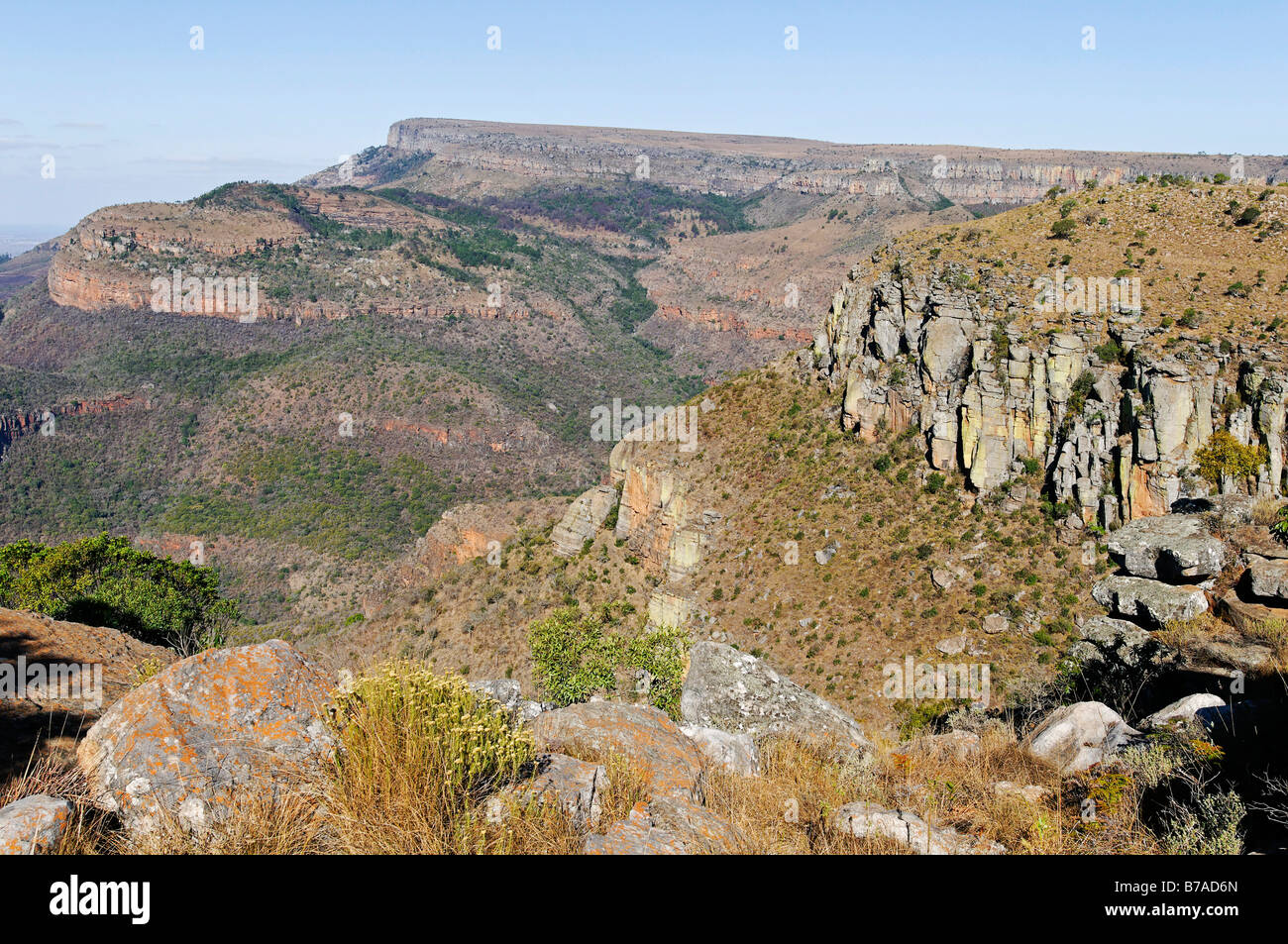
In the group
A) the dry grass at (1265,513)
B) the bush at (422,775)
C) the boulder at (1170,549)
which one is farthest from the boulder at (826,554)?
the bush at (422,775)

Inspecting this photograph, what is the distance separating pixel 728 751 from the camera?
770 centimetres

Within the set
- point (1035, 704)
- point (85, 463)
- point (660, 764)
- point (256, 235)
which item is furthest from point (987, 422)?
Answer: point (256, 235)

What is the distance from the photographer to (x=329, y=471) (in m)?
76.5

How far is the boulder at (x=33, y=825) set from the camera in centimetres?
401

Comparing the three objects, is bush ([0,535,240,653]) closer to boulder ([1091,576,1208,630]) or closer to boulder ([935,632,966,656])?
boulder ([935,632,966,656])

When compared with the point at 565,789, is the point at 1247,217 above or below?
above

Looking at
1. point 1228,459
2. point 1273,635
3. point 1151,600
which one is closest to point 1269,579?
point 1273,635

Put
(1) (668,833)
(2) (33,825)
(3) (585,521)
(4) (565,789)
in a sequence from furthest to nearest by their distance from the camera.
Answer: (3) (585,521), (4) (565,789), (1) (668,833), (2) (33,825)

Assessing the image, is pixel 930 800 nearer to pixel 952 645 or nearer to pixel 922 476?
pixel 952 645

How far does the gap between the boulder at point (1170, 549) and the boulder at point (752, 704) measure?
6599 mm

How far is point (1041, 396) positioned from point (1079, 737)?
25954mm

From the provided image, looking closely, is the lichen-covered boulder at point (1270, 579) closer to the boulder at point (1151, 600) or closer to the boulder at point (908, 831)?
the boulder at point (1151, 600)
